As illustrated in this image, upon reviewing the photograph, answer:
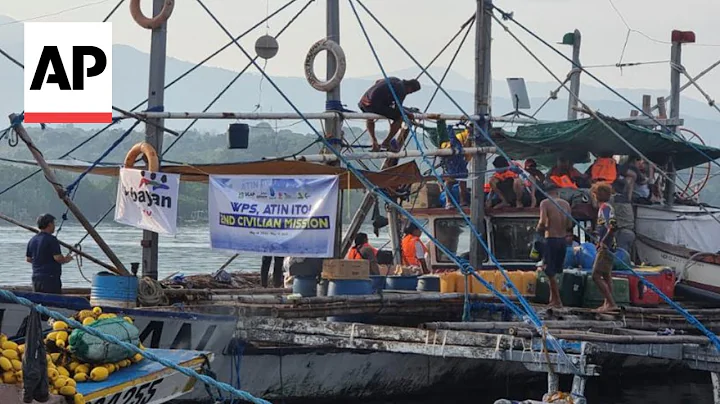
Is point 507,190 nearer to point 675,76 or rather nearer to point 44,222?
point 675,76

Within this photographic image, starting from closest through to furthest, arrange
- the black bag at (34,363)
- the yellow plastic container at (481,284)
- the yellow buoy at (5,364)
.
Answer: the black bag at (34,363) < the yellow buoy at (5,364) < the yellow plastic container at (481,284)

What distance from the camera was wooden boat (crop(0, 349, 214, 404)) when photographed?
32.7 feet

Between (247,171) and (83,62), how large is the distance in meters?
3.16

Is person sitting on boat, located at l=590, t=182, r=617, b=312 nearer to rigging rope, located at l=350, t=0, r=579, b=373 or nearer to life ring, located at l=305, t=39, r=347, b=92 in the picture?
rigging rope, located at l=350, t=0, r=579, b=373

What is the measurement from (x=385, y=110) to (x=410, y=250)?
275 cm

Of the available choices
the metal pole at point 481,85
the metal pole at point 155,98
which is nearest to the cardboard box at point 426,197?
the metal pole at point 481,85

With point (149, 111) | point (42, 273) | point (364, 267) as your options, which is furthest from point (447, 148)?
point (42, 273)

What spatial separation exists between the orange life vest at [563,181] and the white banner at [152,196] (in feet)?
22.4

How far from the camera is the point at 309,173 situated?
58.1ft

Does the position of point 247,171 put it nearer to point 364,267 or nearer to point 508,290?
point 364,267

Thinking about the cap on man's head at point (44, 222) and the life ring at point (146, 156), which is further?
the life ring at point (146, 156)

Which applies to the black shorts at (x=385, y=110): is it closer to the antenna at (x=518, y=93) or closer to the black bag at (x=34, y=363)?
the antenna at (x=518, y=93)

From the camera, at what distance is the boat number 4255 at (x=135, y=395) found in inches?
396

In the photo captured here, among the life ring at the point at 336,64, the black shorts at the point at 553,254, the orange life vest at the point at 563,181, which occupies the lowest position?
the black shorts at the point at 553,254
